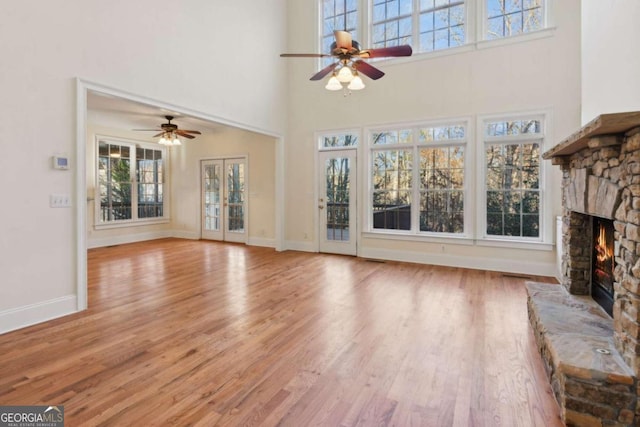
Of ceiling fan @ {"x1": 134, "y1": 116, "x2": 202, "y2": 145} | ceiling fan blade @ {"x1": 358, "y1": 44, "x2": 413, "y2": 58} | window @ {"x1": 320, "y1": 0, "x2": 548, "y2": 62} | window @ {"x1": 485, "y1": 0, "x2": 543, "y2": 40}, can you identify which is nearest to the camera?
ceiling fan blade @ {"x1": 358, "y1": 44, "x2": 413, "y2": 58}

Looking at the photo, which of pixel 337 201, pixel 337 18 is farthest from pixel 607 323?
pixel 337 18

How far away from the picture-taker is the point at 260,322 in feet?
10.6

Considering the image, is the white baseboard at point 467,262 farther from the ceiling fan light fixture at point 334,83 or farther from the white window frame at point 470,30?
the white window frame at point 470,30

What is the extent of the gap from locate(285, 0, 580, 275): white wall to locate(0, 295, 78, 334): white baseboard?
4298 mm

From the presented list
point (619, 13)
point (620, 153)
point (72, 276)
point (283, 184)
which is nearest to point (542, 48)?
point (619, 13)

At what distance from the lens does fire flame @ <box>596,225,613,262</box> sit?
2679 mm

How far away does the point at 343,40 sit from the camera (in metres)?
3.65

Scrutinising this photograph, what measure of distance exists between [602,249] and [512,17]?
425 cm

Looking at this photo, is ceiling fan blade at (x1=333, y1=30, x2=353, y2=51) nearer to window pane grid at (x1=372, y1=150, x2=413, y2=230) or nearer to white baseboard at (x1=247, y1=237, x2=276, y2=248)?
window pane grid at (x1=372, y1=150, x2=413, y2=230)

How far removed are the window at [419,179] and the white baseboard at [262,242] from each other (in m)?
2.48

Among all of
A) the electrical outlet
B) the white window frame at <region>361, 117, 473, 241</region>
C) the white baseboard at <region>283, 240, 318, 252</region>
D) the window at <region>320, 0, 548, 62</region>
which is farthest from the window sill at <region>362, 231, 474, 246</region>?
the electrical outlet

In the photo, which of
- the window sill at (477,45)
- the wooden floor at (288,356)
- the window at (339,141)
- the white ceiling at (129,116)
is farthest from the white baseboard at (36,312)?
the window sill at (477,45)

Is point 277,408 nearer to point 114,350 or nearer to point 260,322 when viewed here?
point 260,322

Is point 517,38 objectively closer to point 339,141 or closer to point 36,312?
point 339,141
